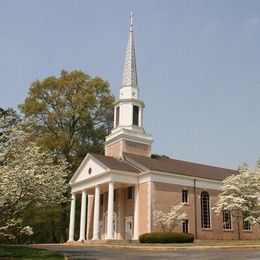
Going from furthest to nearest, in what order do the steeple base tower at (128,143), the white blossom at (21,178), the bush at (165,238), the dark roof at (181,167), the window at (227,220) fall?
the steeple base tower at (128,143) → the window at (227,220) → the dark roof at (181,167) → the bush at (165,238) → the white blossom at (21,178)

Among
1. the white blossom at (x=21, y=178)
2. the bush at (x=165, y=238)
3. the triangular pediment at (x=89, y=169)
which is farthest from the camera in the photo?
the triangular pediment at (x=89, y=169)

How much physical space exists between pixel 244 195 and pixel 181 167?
301 inches

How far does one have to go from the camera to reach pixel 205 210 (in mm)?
41531

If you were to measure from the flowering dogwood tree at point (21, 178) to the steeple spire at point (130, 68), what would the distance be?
Result: 24.6m

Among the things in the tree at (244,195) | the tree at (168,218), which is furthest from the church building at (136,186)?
the tree at (244,195)

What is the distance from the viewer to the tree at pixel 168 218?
36.7 m

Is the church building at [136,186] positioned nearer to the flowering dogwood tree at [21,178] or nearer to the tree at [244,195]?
the tree at [244,195]

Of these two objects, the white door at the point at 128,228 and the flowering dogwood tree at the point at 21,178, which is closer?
the flowering dogwood tree at the point at 21,178

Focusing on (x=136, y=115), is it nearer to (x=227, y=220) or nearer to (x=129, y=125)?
(x=129, y=125)

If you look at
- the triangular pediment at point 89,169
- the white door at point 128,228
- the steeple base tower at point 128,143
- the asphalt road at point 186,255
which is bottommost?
the asphalt road at point 186,255

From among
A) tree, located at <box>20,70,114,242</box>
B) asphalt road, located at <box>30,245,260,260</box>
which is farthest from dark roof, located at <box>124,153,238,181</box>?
asphalt road, located at <box>30,245,260,260</box>

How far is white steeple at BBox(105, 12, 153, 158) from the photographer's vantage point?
44906 millimetres

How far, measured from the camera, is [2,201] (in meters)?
19.9

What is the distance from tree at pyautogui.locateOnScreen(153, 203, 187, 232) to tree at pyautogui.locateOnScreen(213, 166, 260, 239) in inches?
172
